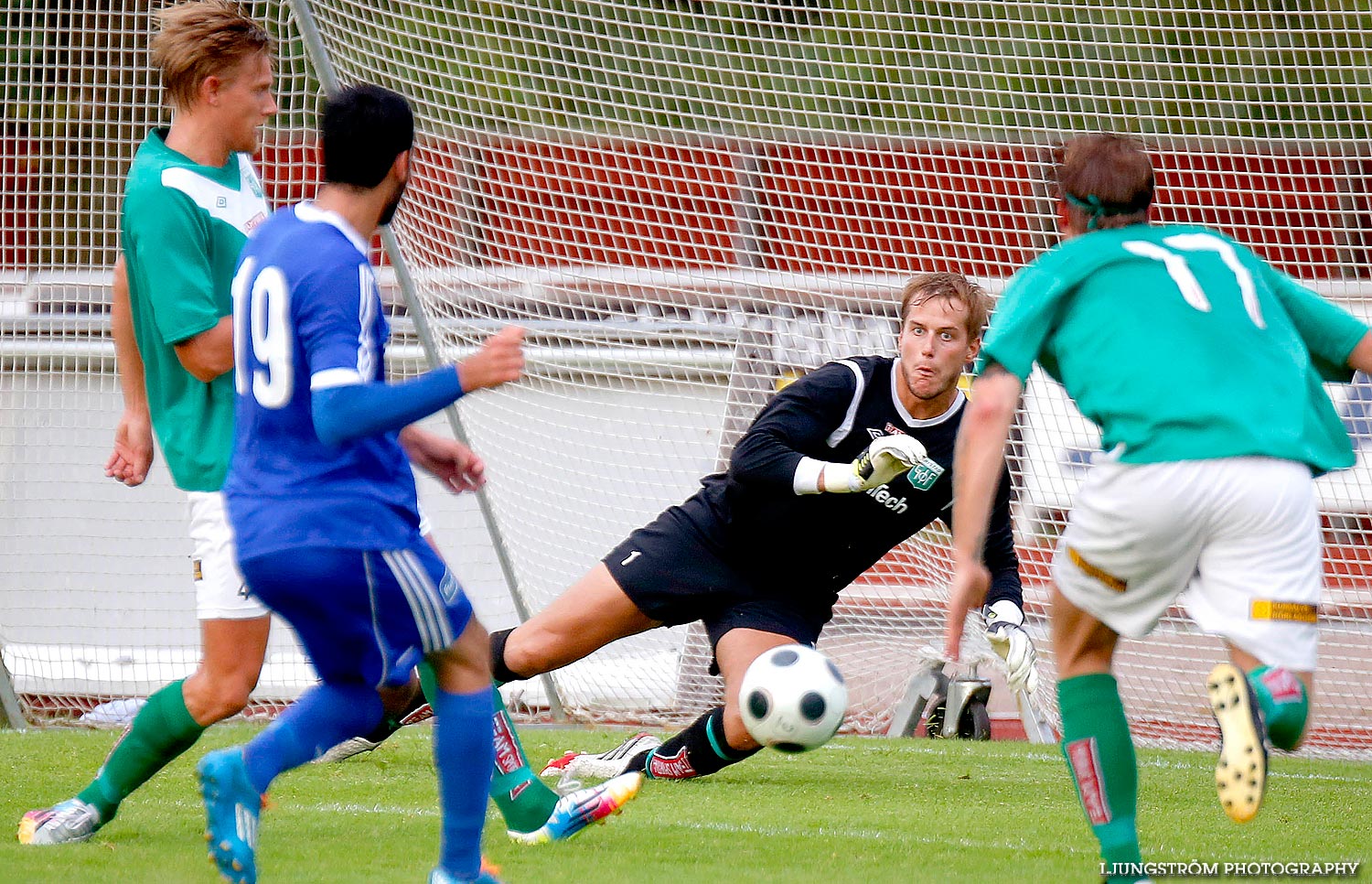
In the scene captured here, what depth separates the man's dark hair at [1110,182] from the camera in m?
3.09

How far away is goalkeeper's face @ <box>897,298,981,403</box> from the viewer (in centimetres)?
446

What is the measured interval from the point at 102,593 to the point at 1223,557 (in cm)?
565

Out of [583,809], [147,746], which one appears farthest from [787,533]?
[147,746]

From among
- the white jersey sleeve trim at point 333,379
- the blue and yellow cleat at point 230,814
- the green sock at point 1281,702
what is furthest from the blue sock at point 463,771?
the green sock at point 1281,702

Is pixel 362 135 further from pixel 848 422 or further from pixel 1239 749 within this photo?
pixel 848 422

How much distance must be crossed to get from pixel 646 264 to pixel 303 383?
15.4 feet

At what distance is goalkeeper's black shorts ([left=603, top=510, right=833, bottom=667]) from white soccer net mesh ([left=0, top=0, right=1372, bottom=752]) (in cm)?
211

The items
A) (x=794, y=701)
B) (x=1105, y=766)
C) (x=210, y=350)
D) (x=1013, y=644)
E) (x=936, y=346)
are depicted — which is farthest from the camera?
(x=936, y=346)

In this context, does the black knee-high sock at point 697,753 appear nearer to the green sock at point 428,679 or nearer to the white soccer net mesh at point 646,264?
the green sock at point 428,679

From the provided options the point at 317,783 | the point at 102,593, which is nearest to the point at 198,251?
the point at 317,783

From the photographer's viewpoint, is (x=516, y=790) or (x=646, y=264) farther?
(x=646, y=264)

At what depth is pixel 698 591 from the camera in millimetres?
4707

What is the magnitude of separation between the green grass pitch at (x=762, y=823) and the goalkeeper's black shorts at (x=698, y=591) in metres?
0.56

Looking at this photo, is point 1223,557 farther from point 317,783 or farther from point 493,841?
point 317,783
